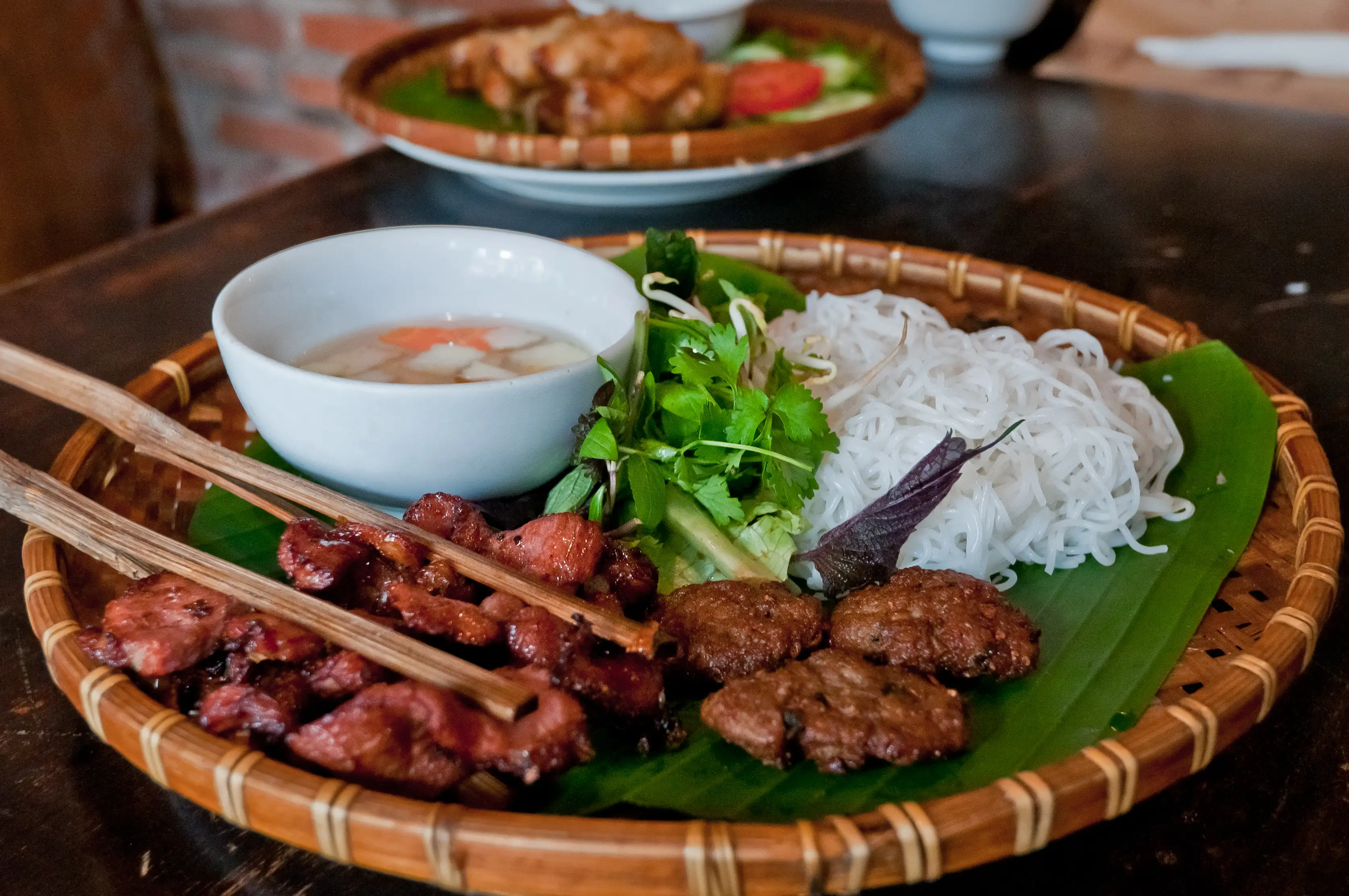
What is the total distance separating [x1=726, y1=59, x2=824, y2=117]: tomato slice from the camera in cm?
380

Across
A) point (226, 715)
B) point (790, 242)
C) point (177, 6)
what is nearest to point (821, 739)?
point (226, 715)

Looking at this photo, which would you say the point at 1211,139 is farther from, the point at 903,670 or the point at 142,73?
the point at 142,73

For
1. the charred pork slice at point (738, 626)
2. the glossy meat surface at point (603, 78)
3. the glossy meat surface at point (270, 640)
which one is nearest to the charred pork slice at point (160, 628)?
the glossy meat surface at point (270, 640)

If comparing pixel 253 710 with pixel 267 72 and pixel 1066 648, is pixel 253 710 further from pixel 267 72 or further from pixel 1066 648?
pixel 267 72

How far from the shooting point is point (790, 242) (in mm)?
2525

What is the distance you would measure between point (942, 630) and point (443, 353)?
1.12m

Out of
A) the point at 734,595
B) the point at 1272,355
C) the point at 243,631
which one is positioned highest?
the point at 243,631

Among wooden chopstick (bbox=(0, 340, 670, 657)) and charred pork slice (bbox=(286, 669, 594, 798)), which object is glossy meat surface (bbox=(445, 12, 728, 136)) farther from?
charred pork slice (bbox=(286, 669, 594, 798))

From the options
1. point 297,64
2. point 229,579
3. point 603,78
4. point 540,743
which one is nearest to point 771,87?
point 603,78

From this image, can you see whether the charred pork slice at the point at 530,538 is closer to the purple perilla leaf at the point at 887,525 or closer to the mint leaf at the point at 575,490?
the mint leaf at the point at 575,490

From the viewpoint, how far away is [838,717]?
134 centimetres

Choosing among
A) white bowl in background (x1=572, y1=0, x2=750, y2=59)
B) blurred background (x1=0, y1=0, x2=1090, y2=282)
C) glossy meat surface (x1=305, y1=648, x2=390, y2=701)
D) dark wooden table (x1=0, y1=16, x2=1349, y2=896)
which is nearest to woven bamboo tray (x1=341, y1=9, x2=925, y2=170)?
dark wooden table (x1=0, y1=16, x2=1349, y2=896)

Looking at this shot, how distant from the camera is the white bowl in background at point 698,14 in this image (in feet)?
13.5

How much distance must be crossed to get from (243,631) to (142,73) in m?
4.85
